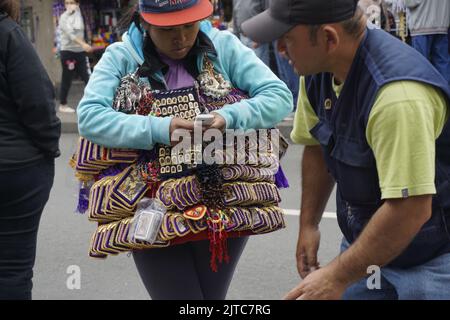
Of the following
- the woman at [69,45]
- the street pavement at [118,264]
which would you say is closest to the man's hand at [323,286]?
the street pavement at [118,264]

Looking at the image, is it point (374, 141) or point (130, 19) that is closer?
point (374, 141)

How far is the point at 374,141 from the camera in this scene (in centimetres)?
202

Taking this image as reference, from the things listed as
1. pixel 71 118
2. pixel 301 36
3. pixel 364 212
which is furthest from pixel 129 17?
pixel 71 118

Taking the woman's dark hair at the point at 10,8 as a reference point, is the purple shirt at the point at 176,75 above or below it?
below

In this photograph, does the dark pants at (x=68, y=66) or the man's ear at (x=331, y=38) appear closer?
the man's ear at (x=331, y=38)

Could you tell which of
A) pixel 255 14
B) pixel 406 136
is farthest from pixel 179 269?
pixel 255 14

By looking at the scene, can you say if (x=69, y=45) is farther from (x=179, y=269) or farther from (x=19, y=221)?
(x=179, y=269)

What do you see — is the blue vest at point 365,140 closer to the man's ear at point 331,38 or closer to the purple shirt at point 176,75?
the man's ear at point 331,38

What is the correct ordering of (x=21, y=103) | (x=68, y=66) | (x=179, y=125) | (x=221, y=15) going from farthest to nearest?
(x=221, y=15), (x=68, y=66), (x=21, y=103), (x=179, y=125)

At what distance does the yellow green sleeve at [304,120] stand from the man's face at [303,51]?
0.28m

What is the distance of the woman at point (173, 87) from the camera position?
103 inches

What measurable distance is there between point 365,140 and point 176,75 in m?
0.87

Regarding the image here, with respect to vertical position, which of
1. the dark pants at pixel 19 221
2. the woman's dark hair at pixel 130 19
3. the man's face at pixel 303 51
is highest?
the man's face at pixel 303 51

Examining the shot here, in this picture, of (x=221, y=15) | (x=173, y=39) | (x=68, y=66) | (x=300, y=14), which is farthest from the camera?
(x=221, y=15)
